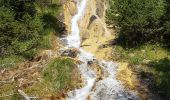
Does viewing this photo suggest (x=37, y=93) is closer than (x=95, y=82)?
Yes

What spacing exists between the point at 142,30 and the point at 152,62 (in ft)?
14.0

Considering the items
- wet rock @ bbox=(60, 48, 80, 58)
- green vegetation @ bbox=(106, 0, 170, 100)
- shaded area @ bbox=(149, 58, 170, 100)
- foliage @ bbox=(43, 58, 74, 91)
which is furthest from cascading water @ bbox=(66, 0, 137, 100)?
green vegetation @ bbox=(106, 0, 170, 100)

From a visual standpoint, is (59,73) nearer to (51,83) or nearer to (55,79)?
(55,79)

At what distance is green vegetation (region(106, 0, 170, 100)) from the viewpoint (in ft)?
119

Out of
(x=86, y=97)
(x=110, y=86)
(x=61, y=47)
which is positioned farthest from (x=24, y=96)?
(x=61, y=47)

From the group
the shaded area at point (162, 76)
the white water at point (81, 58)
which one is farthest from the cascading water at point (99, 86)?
the shaded area at point (162, 76)

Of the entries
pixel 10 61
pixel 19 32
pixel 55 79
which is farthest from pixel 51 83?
pixel 19 32

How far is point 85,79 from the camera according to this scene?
32.2 m

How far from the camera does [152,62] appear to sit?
115ft

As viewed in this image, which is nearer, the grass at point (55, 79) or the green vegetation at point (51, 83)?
the green vegetation at point (51, 83)

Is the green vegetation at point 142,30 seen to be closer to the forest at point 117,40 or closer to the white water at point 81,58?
the forest at point 117,40

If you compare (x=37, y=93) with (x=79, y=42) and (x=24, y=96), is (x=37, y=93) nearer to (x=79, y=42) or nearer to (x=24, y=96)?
(x=24, y=96)

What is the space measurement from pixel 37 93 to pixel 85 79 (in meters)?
5.14

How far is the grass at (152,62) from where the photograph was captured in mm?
30017
